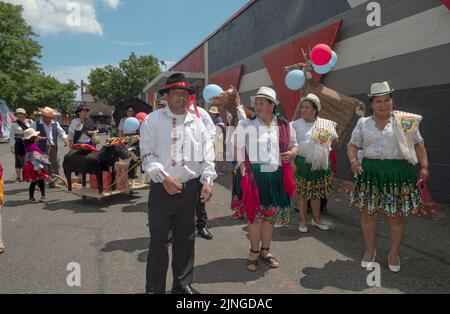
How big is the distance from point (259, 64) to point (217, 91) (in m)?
8.21

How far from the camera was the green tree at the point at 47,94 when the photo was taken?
4797cm

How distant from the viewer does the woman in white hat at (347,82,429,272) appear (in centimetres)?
357

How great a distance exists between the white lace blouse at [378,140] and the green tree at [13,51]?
3508 cm

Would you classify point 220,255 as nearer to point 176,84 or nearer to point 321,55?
point 176,84

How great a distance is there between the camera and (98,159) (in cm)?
672

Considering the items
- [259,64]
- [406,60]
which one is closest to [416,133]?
[406,60]

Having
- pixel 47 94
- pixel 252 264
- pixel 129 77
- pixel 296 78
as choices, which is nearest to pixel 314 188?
pixel 252 264

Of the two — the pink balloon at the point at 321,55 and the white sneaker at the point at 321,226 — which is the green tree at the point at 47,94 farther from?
the white sneaker at the point at 321,226

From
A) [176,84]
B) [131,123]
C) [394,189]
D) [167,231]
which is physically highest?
[176,84]

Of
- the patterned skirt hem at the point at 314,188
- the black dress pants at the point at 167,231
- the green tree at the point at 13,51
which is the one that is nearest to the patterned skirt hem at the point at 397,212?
the patterned skirt hem at the point at 314,188

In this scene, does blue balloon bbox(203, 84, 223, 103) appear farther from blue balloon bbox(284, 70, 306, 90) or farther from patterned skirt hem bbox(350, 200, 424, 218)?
patterned skirt hem bbox(350, 200, 424, 218)

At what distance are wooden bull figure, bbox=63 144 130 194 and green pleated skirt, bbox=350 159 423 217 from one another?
487 cm

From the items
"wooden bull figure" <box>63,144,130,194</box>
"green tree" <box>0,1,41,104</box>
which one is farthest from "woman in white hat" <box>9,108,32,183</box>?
"green tree" <box>0,1,41,104</box>

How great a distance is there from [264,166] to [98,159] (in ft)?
13.7
